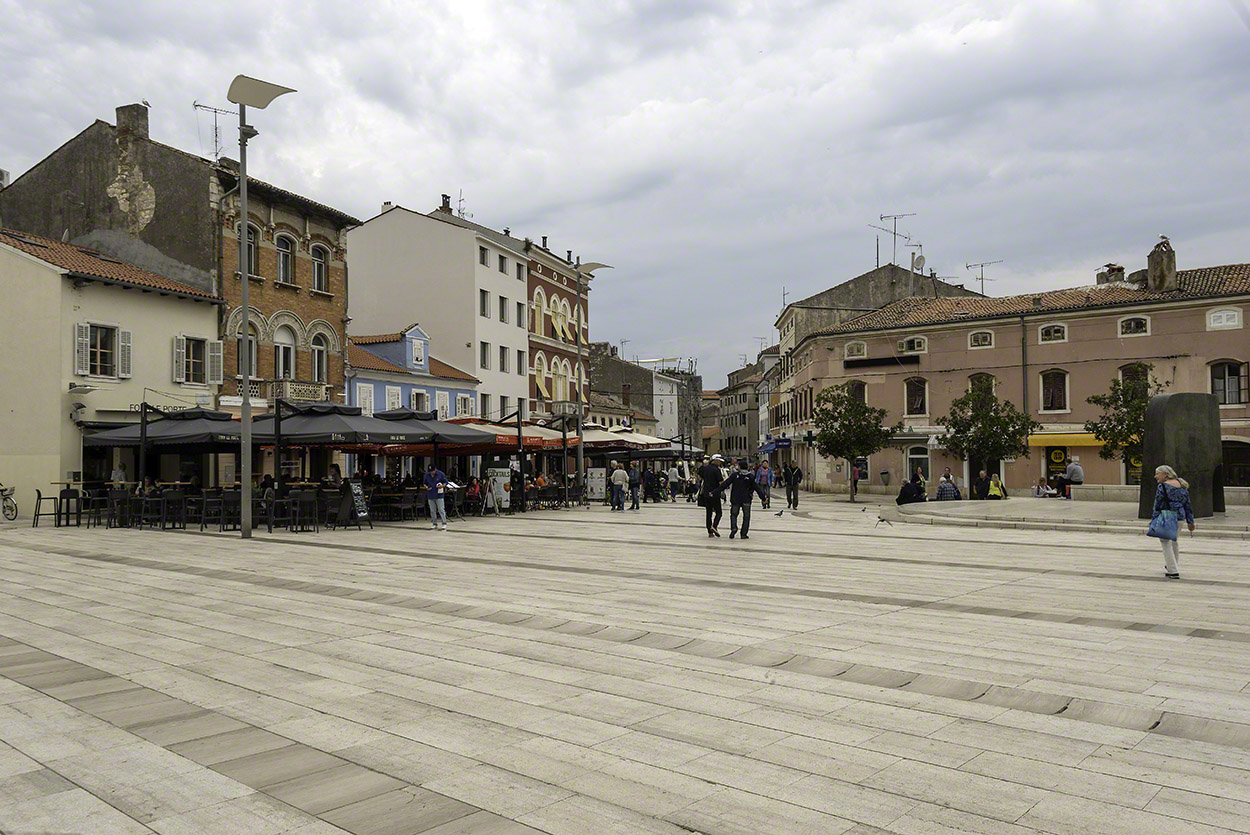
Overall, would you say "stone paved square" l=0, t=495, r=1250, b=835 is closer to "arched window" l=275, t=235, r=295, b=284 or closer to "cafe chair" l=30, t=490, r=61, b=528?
"cafe chair" l=30, t=490, r=61, b=528

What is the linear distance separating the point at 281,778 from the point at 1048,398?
1795 inches

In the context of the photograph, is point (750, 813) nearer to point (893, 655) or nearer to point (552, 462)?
point (893, 655)

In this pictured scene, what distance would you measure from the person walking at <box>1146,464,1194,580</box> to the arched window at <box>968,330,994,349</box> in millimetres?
36110

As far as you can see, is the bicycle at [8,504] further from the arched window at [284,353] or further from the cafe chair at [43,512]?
the arched window at [284,353]

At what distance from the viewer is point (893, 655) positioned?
24.3 ft

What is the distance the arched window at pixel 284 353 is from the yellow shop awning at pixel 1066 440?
32840 mm

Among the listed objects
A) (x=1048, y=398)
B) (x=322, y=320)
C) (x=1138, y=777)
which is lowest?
(x=1138, y=777)

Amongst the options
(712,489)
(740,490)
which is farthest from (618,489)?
(740,490)

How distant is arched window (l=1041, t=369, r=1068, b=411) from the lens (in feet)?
145

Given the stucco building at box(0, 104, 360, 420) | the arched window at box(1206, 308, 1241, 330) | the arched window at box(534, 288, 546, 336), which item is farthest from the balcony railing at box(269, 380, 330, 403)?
the arched window at box(1206, 308, 1241, 330)

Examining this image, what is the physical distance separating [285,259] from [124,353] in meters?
7.39

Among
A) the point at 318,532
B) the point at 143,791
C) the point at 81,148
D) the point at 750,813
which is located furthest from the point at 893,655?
the point at 81,148

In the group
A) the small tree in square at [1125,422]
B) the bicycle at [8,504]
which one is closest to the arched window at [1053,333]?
the small tree in square at [1125,422]

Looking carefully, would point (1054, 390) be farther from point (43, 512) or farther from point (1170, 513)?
point (43, 512)
